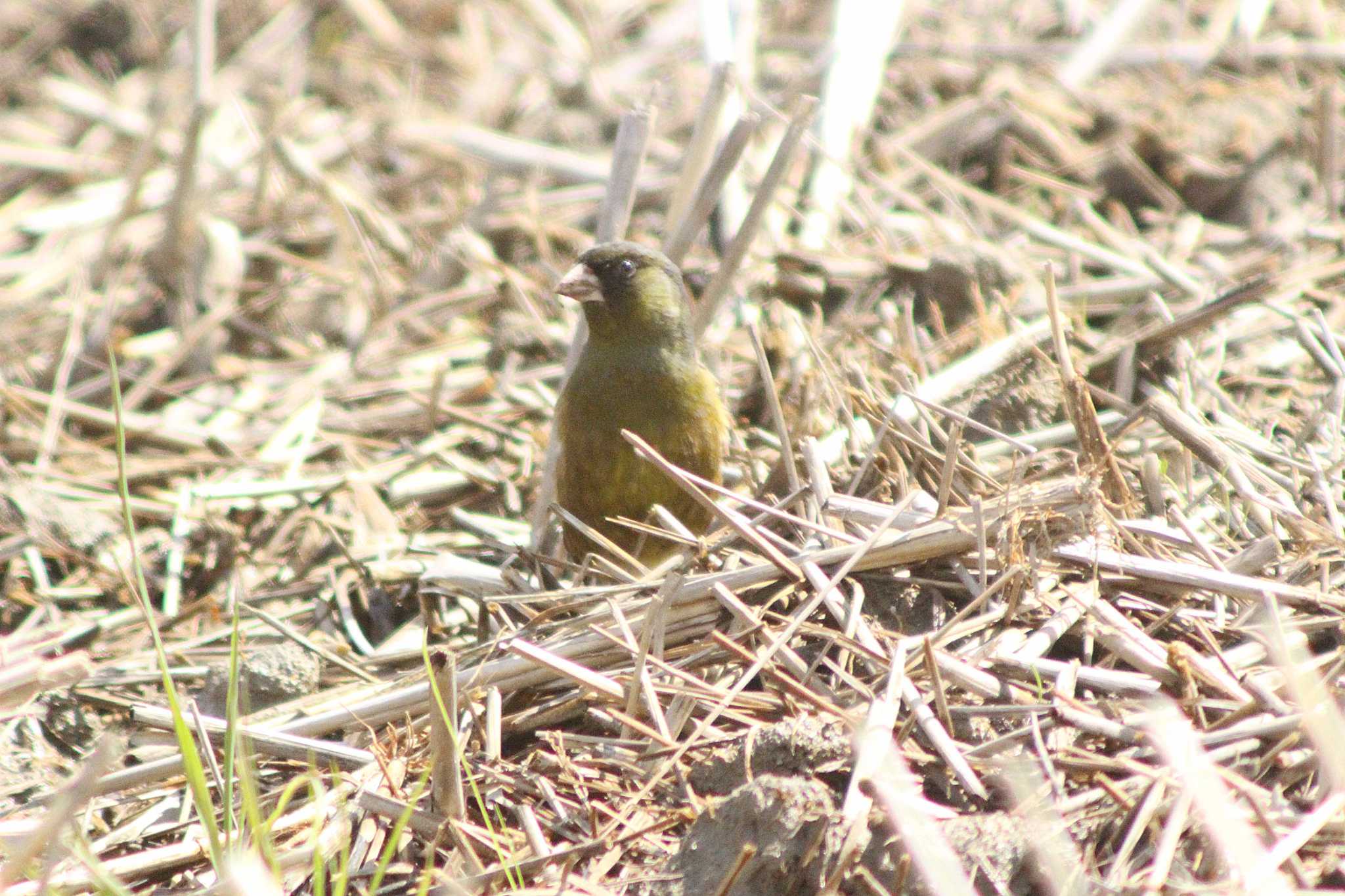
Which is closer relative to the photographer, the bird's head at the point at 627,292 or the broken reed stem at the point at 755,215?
the broken reed stem at the point at 755,215

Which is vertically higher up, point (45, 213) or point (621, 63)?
point (621, 63)

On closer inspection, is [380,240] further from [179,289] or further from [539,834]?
[539,834]

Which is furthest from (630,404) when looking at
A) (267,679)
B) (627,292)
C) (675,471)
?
(267,679)

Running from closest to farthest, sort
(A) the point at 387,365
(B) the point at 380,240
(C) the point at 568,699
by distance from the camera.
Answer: (C) the point at 568,699, (A) the point at 387,365, (B) the point at 380,240

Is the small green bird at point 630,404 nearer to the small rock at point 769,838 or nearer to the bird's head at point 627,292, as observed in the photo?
the bird's head at point 627,292

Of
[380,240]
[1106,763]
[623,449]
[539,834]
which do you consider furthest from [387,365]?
[1106,763]

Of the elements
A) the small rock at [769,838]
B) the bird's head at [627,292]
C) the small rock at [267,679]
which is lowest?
the small rock at [267,679]

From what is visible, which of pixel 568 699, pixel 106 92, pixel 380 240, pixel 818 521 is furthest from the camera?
pixel 106 92

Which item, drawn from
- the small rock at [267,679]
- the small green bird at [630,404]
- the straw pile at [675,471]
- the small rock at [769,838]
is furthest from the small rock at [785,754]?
the small green bird at [630,404]
